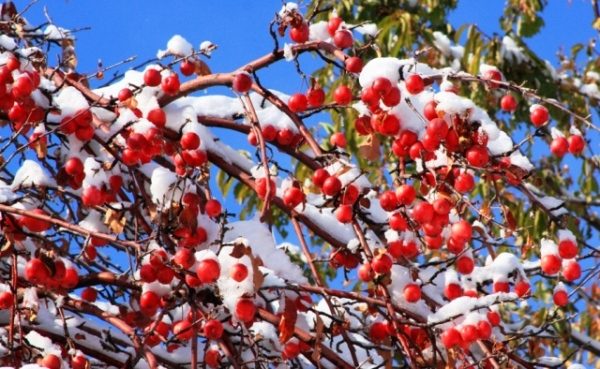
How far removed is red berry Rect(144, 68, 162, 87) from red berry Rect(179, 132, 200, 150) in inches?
10.2

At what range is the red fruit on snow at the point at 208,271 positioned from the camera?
8.26 feet

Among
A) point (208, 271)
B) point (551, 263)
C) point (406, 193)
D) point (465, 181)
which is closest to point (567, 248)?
point (551, 263)

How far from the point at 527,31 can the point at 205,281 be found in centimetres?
680

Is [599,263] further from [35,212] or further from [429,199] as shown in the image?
[35,212]

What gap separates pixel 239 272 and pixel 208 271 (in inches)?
3.3

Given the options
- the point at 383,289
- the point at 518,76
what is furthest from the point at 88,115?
the point at 518,76

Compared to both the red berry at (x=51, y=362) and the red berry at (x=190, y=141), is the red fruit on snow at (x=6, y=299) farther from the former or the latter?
the red berry at (x=190, y=141)

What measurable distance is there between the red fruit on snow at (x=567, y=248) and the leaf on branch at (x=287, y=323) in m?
0.95

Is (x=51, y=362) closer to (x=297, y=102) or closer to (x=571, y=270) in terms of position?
(x=297, y=102)

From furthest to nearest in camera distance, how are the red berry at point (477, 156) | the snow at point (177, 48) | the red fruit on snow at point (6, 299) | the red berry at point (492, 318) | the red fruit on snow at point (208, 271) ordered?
the snow at point (177, 48)
the red berry at point (492, 318)
the red fruit on snow at point (6, 299)
the red berry at point (477, 156)
the red fruit on snow at point (208, 271)

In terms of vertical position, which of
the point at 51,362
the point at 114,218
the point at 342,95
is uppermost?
the point at 342,95

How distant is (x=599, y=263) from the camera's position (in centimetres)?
300

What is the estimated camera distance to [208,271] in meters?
2.52

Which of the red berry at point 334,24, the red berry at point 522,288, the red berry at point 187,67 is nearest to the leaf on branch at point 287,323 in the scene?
the red berry at point 522,288
